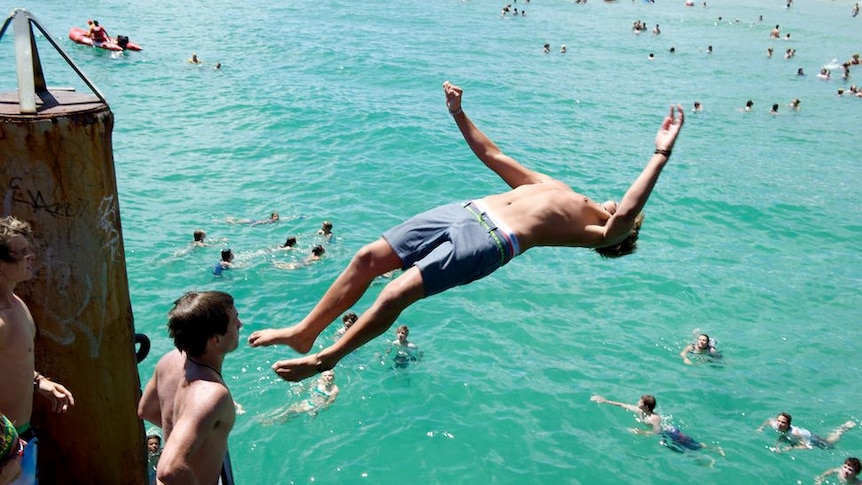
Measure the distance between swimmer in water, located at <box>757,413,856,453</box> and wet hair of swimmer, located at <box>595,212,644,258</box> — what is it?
6.83 meters

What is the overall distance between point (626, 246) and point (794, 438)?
7.29m

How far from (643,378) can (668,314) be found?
8.49ft

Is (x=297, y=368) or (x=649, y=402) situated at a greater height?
(x=297, y=368)

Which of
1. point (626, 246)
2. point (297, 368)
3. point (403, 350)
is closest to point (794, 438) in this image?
point (403, 350)

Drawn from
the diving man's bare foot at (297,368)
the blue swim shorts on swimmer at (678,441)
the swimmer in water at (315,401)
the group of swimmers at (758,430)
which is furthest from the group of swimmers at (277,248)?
the diving man's bare foot at (297,368)

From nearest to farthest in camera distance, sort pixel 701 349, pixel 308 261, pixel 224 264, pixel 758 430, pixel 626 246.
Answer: pixel 626 246
pixel 758 430
pixel 701 349
pixel 224 264
pixel 308 261

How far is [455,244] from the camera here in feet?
16.7

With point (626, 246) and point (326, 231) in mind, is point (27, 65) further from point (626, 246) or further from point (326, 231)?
point (326, 231)

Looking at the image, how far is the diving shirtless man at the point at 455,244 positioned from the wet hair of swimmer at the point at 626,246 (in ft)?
0.22

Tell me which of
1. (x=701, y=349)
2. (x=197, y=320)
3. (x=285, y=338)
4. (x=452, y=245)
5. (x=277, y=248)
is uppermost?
(x=197, y=320)

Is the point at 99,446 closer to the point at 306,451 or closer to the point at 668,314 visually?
the point at 306,451

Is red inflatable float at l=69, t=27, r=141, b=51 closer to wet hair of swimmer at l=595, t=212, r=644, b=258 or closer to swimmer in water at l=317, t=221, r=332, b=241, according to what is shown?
swimmer in water at l=317, t=221, r=332, b=241

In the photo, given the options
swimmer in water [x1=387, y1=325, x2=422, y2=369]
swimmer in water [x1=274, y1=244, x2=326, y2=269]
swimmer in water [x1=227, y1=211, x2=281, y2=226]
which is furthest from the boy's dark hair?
swimmer in water [x1=227, y1=211, x2=281, y2=226]

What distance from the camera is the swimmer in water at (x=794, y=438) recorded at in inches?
438
